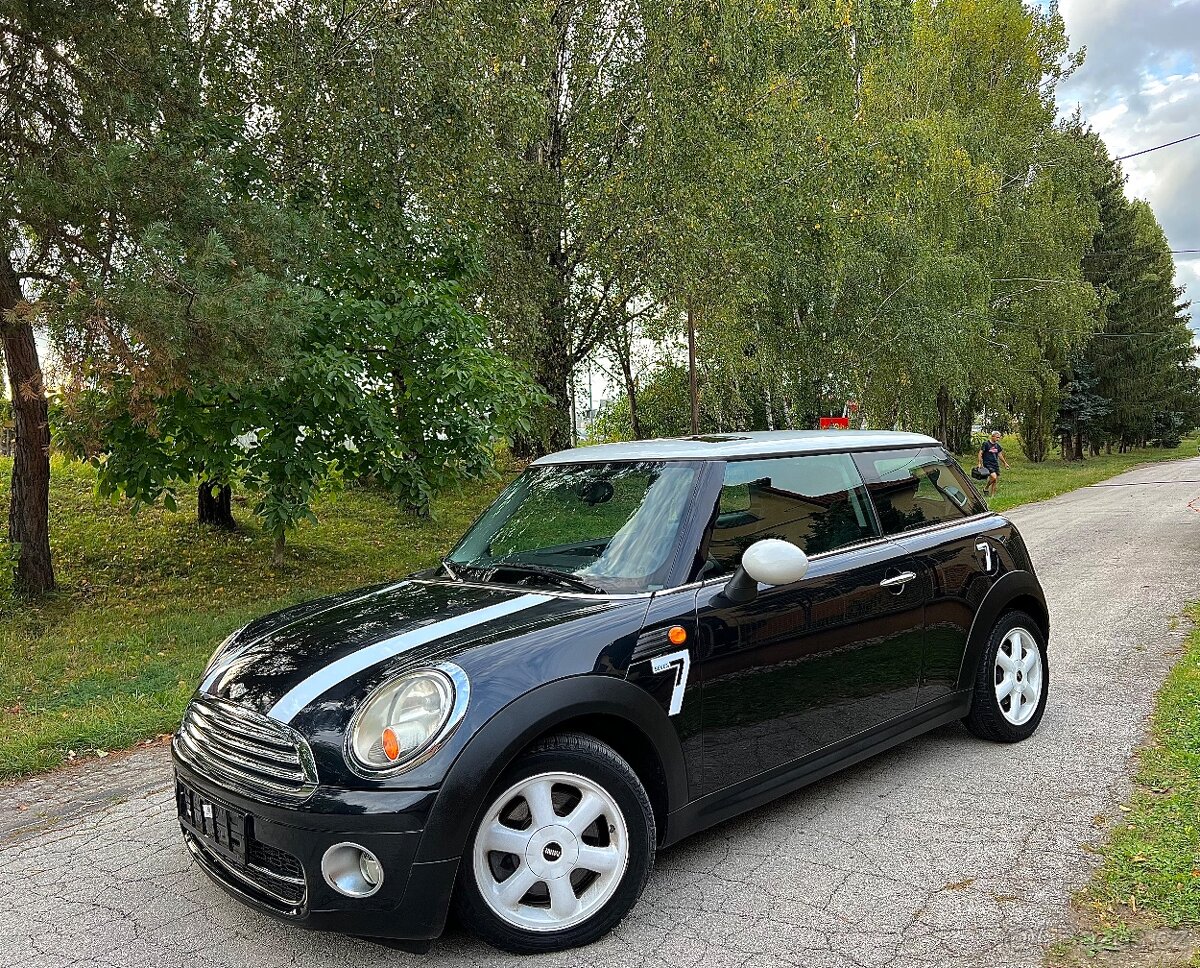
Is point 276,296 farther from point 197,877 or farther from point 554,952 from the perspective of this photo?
point 554,952

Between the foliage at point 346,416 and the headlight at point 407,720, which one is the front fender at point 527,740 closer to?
the headlight at point 407,720

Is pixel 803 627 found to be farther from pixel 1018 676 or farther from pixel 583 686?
pixel 1018 676

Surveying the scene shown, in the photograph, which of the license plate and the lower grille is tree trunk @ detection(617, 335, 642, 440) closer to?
the license plate

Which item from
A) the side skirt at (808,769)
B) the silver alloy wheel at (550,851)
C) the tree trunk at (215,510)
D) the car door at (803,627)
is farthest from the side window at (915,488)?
the tree trunk at (215,510)

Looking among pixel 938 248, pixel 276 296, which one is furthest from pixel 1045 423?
pixel 276 296

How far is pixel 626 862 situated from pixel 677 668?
0.67m

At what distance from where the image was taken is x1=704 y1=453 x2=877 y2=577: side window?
3678 mm

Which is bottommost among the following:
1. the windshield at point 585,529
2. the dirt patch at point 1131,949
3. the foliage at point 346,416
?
the dirt patch at point 1131,949

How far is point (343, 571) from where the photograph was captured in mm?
12312

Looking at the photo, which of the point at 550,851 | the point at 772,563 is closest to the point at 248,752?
the point at 550,851

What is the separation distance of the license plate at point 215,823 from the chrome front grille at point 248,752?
0.29 feet

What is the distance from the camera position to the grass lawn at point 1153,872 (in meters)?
2.87

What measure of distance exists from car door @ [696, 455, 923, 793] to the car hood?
0.58m

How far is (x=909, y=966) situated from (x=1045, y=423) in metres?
42.2
